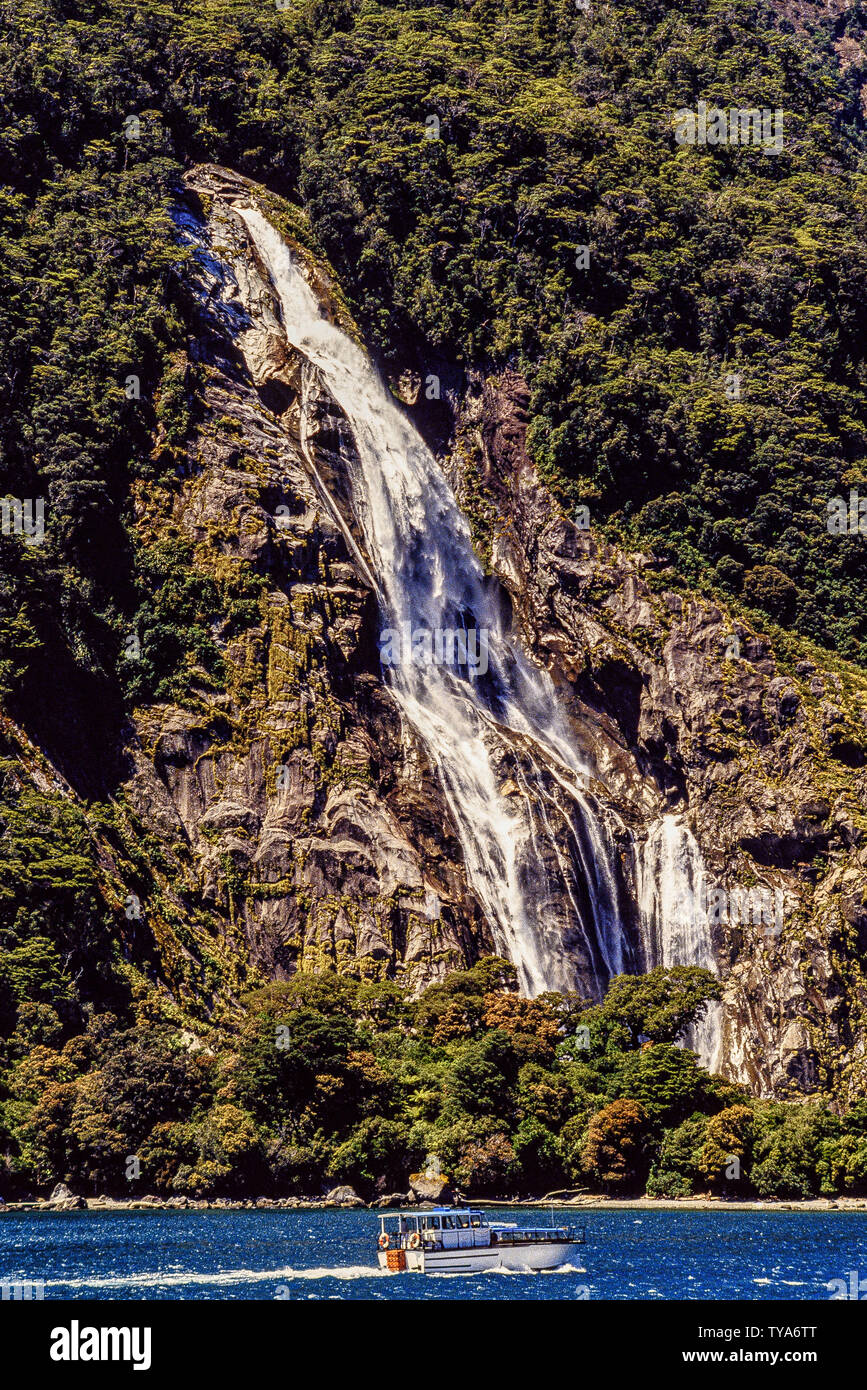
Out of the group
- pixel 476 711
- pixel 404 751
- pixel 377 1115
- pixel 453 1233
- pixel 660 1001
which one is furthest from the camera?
pixel 476 711

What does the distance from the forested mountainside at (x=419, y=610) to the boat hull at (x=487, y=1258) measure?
694 inches

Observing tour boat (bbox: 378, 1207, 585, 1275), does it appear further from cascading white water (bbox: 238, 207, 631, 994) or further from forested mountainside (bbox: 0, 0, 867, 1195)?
cascading white water (bbox: 238, 207, 631, 994)

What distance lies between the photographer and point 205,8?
12356cm

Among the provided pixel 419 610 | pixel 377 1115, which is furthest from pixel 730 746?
pixel 377 1115

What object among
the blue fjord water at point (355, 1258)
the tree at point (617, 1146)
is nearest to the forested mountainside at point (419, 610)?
the tree at point (617, 1146)

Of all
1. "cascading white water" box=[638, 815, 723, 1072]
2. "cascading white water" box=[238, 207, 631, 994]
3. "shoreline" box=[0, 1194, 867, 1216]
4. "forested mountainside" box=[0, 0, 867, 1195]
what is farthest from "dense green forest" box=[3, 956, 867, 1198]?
"cascading white water" box=[638, 815, 723, 1072]

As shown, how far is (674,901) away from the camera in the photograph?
90.6 m

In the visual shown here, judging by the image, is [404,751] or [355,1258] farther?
[404,751]

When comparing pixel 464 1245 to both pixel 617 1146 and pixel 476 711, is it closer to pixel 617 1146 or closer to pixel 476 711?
pixel 617 1146

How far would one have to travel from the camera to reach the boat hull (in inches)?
1944

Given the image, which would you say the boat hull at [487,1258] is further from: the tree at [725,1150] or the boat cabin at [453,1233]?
the tree at [725,1150]

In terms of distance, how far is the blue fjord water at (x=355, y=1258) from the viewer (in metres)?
45.6

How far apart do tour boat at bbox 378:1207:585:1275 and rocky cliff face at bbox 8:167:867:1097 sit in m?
29.9

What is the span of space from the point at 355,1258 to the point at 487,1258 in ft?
12.6
